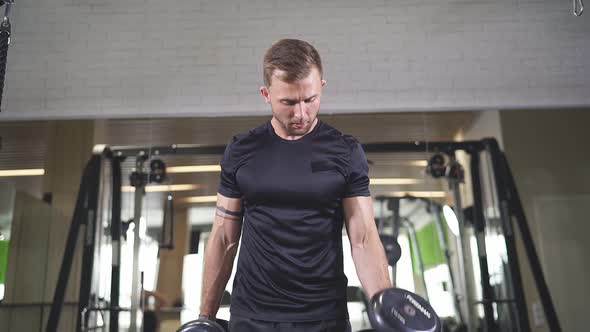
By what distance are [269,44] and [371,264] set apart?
2998 millimetres

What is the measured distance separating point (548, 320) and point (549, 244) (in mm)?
553

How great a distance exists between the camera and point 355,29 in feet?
13.9

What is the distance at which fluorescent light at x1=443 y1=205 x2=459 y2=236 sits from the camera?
3.92 meters

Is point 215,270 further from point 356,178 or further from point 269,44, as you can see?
point 269,44

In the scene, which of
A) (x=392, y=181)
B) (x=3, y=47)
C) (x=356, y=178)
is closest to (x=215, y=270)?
(x=356, y=178)

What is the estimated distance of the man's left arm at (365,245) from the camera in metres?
1.48

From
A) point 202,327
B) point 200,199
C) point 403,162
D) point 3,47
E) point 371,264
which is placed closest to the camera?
point 202,327

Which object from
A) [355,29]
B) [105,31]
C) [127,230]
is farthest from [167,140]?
[355,29]

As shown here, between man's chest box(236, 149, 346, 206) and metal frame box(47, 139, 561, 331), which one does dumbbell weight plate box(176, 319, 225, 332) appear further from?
metal frame box(47, 139, 561, 331)

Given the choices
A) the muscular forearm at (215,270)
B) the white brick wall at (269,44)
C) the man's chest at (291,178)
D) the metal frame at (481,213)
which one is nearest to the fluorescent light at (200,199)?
the metal frame at (481,213)

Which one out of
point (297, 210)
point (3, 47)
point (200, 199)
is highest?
point (3, 47)

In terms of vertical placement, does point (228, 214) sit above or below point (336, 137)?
below

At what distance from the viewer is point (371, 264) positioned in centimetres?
149

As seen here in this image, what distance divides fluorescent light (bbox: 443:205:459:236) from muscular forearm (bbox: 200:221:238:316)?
2.66 metres
